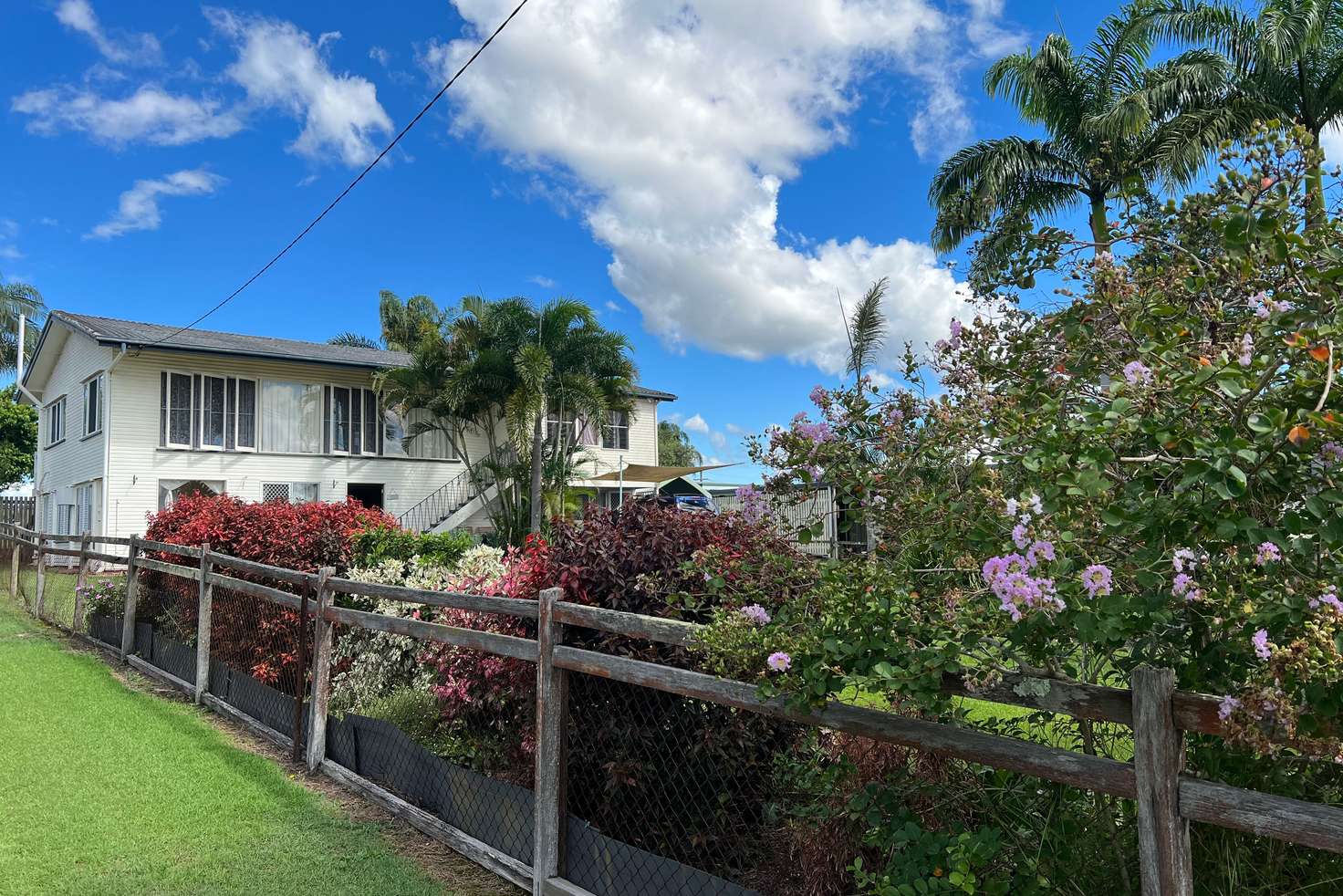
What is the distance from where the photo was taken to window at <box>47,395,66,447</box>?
26062 millimetres

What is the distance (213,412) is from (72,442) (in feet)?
17.3

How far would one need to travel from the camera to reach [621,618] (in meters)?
3.44

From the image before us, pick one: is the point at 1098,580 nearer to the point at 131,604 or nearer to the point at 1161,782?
the point at 1161,782

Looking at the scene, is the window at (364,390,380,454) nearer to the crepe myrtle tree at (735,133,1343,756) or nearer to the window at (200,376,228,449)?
the window at (200,376,228,449)

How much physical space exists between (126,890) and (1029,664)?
4.04 meters

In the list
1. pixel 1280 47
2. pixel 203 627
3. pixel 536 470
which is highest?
pixel 1280 47

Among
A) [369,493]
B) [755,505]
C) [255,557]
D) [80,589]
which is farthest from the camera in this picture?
[369,493]

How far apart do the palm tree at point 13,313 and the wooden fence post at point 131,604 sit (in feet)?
147

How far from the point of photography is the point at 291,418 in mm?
24000

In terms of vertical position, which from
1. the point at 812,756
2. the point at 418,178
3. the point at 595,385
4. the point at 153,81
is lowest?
the point at 812,756

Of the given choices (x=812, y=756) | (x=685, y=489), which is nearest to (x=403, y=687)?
(x=812, y=756)

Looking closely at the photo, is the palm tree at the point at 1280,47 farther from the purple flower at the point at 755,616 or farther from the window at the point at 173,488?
the window at the point at 173,488

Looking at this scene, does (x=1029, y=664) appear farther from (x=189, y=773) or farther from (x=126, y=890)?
(x=189, y=773)

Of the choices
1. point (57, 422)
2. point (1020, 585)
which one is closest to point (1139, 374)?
point (1020, 585)
